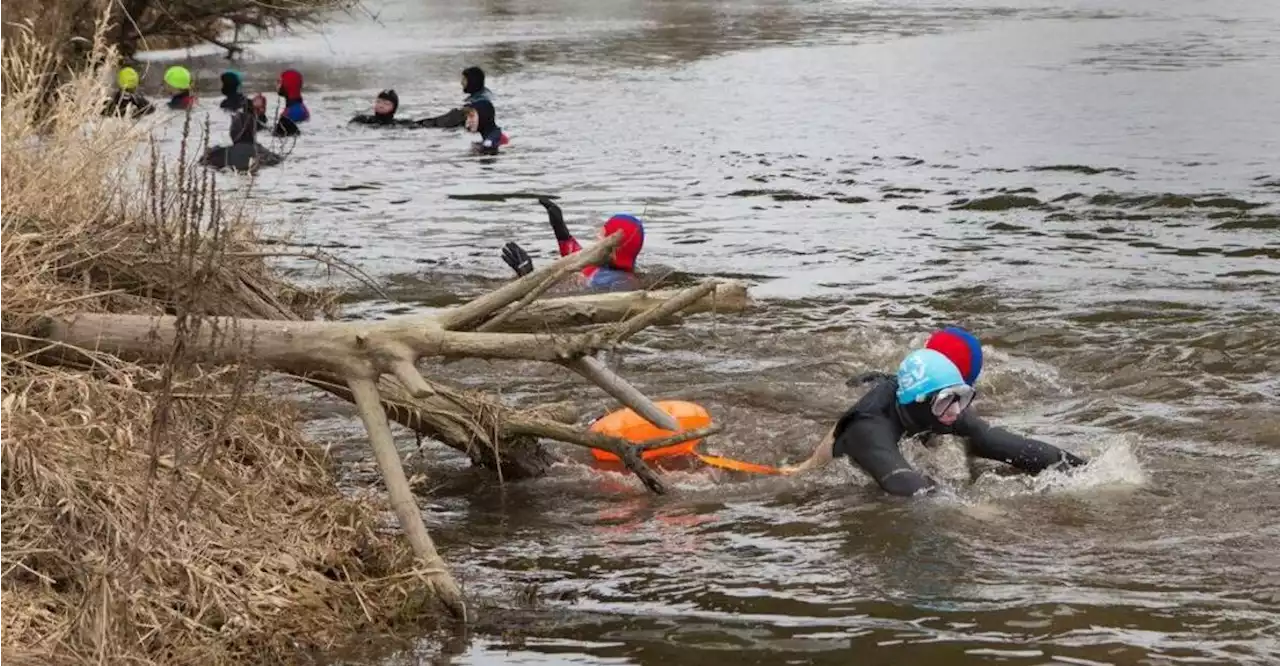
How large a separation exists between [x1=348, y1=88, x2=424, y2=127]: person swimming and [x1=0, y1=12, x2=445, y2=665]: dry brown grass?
1635cm

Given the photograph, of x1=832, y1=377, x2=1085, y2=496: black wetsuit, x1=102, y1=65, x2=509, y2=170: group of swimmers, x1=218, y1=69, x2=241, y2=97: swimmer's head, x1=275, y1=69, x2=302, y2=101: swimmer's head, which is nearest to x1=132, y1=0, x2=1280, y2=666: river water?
x1=832, y1=377, x2=1085, y2=496: black wetsuit

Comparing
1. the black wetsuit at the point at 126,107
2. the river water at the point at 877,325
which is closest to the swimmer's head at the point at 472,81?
the river water at the point at 877,325

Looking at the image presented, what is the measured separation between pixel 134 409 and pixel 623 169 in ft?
46.7

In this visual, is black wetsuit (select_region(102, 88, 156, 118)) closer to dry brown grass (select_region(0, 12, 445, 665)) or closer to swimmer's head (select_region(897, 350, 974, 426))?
dry brown grass (select_region(0, 12, 445, 665))

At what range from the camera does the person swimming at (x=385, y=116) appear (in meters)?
24.4

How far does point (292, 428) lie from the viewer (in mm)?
7801

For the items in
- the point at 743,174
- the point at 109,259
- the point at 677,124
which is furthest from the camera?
the point at 677,124

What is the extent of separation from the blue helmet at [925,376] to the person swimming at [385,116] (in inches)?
648

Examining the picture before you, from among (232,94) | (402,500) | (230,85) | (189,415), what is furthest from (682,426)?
(230,85)

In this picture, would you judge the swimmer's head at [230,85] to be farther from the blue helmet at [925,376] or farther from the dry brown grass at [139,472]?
the blue helmet at [925,376]

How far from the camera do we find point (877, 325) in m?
12.4

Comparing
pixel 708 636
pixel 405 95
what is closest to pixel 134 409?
pixel 708 636

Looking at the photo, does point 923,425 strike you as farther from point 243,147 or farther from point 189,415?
point 243,147

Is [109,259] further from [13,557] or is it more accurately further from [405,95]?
[405,95]
